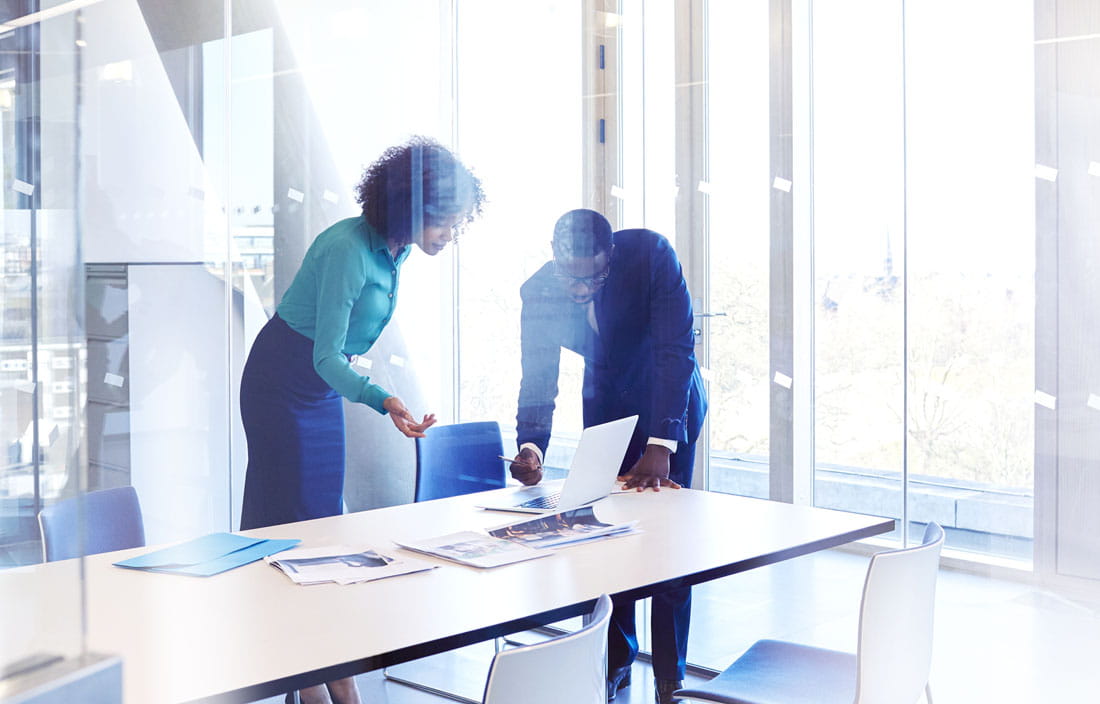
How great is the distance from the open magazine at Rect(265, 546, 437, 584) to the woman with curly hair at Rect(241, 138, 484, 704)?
839 mm

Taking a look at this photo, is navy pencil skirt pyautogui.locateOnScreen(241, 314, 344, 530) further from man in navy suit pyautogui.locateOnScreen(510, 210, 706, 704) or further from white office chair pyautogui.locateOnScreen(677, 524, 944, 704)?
white office chair pyautogui.locateOnScreen(677, 524, 944, 704)

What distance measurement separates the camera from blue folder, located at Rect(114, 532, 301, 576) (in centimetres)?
204

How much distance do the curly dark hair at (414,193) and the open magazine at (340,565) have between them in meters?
1.28

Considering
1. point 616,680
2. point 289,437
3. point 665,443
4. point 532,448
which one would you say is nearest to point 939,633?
point 616,680

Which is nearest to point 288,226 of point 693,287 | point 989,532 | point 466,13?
point 466,13

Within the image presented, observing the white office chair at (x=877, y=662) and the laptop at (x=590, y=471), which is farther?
the laptop at (x=590, y=471)

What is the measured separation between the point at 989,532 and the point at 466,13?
10.1ft

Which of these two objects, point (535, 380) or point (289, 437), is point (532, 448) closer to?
point (535, 380)

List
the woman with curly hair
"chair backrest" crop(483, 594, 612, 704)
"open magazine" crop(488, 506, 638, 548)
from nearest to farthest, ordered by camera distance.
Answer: "chair backrest" crop(483, 594, 612, 704), "open magazine" crop(488, 506, 638, 548), the woman with curly hair

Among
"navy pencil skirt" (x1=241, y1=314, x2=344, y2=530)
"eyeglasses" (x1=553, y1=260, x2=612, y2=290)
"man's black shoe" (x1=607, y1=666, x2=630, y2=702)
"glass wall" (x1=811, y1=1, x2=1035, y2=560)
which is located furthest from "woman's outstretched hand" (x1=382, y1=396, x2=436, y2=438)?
"glass wall" (x1=811, y1=1, x2=1035, y2=560)

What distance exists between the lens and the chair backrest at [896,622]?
1938 mm

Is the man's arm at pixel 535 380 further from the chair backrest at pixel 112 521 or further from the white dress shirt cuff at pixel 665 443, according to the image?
the chair backrest at pixel 112 521

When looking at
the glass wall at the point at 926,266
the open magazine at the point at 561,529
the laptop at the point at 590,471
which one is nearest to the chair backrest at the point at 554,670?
the open magazine at the point at 561,529

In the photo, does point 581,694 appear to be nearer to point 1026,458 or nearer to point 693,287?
point 1026,458
